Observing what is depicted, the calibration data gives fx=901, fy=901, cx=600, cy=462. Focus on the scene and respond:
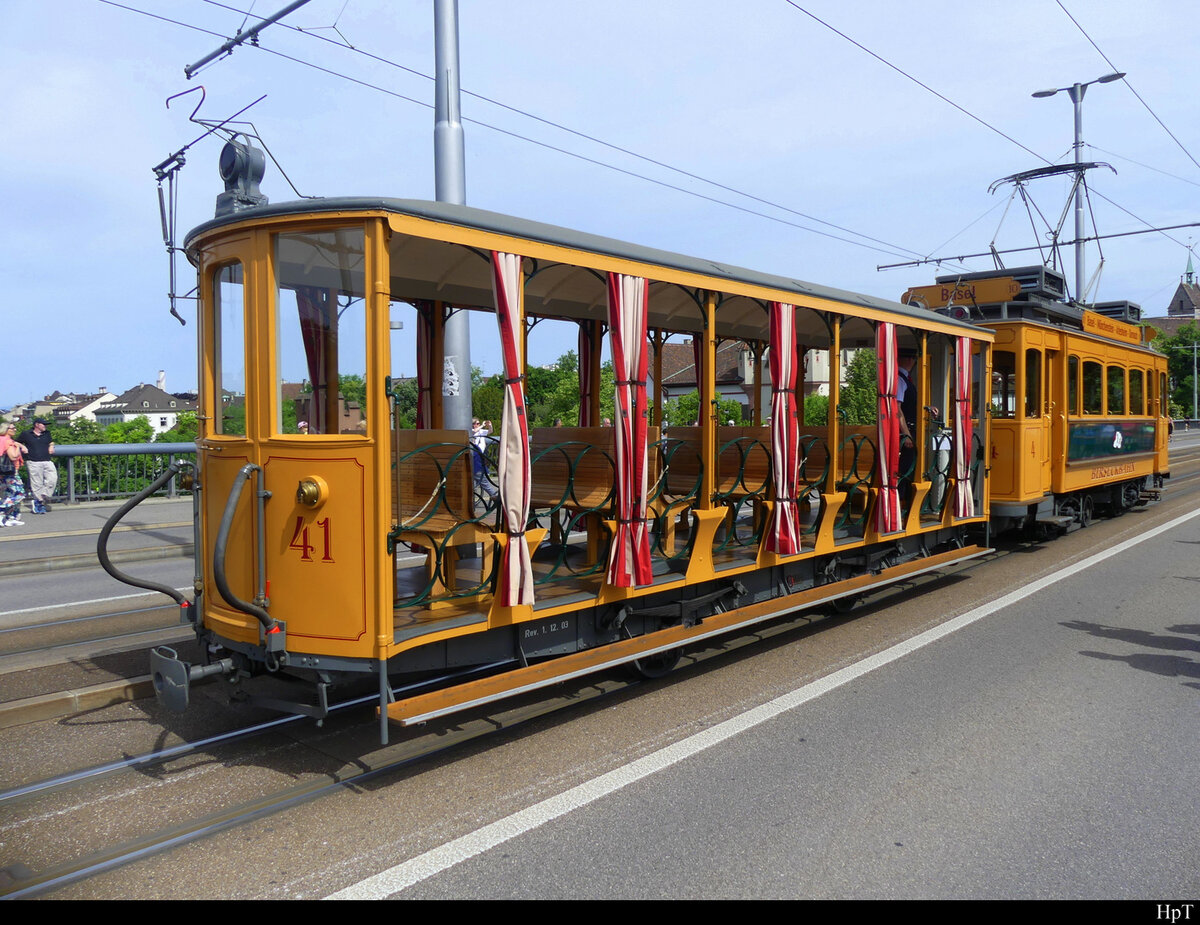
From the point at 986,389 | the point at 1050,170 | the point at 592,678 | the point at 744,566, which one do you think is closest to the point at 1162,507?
the point at 1050,170

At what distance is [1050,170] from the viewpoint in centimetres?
1627

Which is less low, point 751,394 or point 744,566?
point 751,394

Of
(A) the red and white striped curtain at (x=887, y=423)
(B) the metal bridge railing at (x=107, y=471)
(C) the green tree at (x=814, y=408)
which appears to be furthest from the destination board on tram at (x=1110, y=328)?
(B) the metal bridge railing at (x=107, y=471)

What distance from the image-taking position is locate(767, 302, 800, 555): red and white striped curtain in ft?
22.4

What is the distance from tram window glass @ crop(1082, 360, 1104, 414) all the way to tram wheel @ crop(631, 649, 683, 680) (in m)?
9.75

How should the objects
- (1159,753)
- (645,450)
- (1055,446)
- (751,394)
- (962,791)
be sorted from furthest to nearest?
(1055,446)
(751,394)
(645,450)
(1159,753)
(962,791)

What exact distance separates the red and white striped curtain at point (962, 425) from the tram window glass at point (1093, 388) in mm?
4855

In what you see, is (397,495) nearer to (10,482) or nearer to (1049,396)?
(1049,396)

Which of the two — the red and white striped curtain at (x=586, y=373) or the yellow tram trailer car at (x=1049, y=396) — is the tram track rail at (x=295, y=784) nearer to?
the red and white striped curtain at (x=586, y=373)

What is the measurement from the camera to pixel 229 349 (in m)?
4.92

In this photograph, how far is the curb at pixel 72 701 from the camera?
5.28 m

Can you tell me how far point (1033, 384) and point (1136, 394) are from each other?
5.56 m
